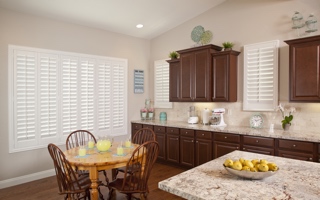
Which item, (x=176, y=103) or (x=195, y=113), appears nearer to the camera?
(x=195, y=113)

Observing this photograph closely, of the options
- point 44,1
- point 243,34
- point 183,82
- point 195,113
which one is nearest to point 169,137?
point 195,113

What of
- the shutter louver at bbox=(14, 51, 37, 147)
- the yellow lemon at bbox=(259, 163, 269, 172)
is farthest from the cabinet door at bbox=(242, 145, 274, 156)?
the shutter louver at bbox=(14, 51, 37, 147)

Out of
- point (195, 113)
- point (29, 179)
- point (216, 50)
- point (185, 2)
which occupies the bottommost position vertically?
point (29, 179)

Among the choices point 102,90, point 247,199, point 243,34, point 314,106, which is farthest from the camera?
point 102,90

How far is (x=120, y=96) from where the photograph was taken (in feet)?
17.8

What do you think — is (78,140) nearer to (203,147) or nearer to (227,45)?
(203,147)

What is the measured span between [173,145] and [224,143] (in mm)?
1177

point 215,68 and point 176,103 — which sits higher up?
point 215,68

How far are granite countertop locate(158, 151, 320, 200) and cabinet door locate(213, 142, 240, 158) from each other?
1.94 m

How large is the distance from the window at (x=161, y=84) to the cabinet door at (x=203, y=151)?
5.07ft

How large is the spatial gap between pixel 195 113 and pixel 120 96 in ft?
5.85

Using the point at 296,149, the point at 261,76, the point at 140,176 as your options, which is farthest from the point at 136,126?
the point at 296,149

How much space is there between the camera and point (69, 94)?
450 centimetres

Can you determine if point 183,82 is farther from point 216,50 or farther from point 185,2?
point 185,2
